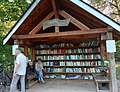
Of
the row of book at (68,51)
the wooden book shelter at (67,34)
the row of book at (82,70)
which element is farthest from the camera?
the row of book at (68,51)

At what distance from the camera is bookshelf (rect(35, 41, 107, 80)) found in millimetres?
7875

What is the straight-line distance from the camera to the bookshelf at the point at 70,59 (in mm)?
7875

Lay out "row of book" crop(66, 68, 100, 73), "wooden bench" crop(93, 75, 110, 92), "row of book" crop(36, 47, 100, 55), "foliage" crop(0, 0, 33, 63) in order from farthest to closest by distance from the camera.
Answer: "foliage" crop(0, 0, 33, 63) < "row of book" crop(36, 47, 100, 55) < "row of book" crop(66, 68, 100, 73) < "wooden bench" crop(93, 75, 110, 92)

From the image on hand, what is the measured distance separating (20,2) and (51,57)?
4766mm

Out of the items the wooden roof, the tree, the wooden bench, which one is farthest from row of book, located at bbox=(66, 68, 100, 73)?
the tree

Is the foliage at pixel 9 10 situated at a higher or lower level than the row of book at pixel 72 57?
higher

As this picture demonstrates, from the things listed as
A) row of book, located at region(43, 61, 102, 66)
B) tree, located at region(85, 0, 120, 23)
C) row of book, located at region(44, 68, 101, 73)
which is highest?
tree, located at region(85, 0, 120, 23)

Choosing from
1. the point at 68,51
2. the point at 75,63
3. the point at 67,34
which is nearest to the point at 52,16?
the point at 67,34

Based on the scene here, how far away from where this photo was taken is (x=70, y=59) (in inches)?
319

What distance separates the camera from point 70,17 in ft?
19.2

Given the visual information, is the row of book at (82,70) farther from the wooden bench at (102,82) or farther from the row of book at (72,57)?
the wooden bench at (102,82)

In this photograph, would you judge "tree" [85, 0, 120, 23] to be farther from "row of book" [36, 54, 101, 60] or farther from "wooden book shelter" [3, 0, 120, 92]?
"row of book" [36, 54, 101, 60]

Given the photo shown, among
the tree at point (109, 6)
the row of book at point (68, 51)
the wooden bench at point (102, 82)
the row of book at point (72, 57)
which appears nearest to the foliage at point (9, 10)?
the row of book at point (68, 51)

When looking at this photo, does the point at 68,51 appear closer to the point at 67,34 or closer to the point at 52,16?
the point at 52,16
